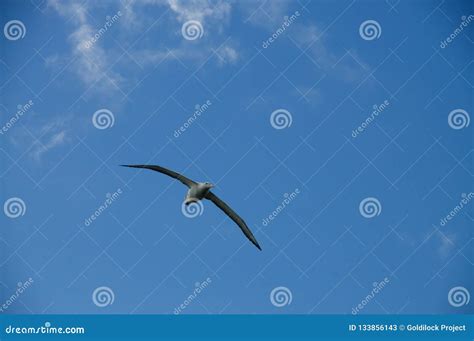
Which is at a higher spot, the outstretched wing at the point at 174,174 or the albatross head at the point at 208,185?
the albatross head at the point at 208,185

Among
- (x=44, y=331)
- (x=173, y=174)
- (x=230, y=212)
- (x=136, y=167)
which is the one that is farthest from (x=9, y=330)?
(x=230, y=212)

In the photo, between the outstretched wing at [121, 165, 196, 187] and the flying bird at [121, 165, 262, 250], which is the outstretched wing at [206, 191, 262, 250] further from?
the outstretched wing at [121, 165, 196, 187]

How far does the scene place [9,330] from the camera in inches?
688

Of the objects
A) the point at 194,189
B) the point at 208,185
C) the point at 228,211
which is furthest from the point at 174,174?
the point at 228,211

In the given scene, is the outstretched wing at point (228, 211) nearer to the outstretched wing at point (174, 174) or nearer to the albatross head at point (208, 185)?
the albatross head at point (208, 185)

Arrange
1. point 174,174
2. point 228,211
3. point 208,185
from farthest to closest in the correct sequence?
point 228,211, point 208,185, point 174,174

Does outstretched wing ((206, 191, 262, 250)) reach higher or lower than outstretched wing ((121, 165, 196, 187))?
higher

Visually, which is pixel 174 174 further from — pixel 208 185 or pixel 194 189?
pixel 208 185

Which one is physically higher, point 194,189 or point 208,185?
point 208,185

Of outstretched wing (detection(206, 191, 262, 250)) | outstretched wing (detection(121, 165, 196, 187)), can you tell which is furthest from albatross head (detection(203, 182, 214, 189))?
outstretched wing (detection(206, 191, 262, 250))

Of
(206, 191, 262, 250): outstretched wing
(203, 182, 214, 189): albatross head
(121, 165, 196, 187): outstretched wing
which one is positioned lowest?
(121, 165, 196, 187): outstretched wing

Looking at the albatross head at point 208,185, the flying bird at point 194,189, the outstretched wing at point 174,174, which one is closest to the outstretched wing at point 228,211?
the flying bird at point 194,189

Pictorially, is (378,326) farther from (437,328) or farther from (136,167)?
(136,167)

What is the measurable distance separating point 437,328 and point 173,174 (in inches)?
384
